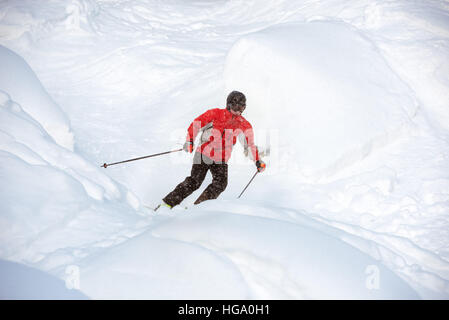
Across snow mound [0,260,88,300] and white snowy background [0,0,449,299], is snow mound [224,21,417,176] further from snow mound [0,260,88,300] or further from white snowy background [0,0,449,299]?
snow mound [0,260,88,300]

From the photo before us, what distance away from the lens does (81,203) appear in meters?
2.29

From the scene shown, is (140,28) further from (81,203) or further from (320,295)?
(320,295)

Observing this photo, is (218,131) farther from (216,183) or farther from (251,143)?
(216,183)

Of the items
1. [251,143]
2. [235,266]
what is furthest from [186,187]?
[235,266]

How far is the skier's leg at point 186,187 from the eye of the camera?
336 centimetres

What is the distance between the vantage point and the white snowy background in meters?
1.80

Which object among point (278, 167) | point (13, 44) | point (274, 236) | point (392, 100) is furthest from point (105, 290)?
point (13, 44)

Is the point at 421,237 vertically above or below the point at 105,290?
above

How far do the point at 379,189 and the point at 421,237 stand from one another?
2.26 feet

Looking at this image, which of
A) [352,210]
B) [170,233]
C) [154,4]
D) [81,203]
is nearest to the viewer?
[170,233]

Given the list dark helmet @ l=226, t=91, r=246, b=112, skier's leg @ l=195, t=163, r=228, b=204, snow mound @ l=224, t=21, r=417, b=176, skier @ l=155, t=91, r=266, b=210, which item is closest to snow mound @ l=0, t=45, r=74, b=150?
skier @ l=155, t=91, r=266, b=210

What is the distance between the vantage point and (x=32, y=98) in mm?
3436

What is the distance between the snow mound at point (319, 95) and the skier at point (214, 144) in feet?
3.00

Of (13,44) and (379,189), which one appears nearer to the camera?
(379,189)
